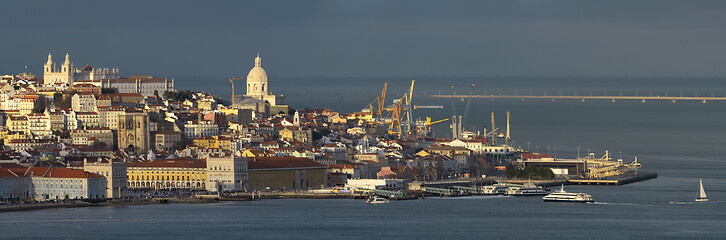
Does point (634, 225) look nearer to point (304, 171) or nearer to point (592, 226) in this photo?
point (592, 226)

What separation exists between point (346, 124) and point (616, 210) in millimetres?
35203

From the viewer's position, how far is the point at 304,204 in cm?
5197

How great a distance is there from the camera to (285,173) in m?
57.2

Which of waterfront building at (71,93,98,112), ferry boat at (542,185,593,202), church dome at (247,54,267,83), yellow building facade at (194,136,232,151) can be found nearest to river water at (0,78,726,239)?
ferry boat at (542,185,593,202)

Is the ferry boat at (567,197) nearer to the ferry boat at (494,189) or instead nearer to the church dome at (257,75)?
the ferry boat at (494,189)

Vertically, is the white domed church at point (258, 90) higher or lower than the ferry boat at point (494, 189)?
higher

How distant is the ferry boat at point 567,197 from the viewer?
53.5 meters

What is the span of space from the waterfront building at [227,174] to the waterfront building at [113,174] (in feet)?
10.3

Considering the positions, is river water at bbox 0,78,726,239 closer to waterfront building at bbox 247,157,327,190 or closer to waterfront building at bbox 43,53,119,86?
waterfront building at bbox 247,157,327,190

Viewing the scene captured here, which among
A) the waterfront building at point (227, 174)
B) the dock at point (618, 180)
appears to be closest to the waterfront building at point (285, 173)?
the waterfront building at point (227, 174)

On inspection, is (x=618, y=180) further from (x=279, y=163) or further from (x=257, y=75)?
(x=257, y=75)

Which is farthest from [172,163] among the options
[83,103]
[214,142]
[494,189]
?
[83,103]

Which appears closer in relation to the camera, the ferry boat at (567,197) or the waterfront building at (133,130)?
the ferry boat at (567,197)

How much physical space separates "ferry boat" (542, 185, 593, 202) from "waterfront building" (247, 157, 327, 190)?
24.4ft
